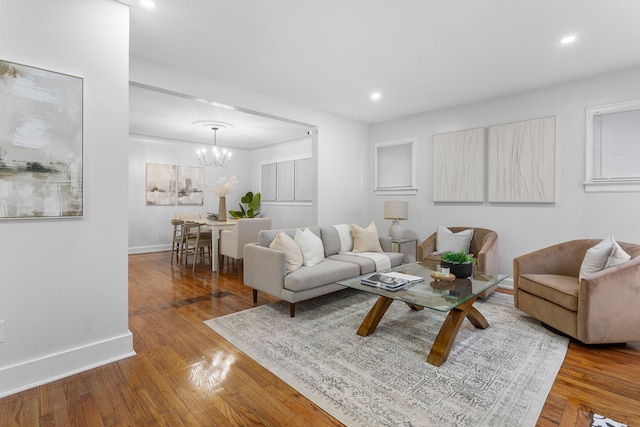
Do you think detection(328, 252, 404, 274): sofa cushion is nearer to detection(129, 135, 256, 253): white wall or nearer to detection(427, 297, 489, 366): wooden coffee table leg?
detection(427, 297, 489, 366): wooden coffee table leg

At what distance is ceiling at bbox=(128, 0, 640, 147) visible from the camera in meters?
2.37

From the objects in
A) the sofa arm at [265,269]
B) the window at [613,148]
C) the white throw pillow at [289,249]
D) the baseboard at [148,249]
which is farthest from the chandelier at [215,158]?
the window at [613,148]

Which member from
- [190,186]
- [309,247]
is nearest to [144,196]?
[190,186]

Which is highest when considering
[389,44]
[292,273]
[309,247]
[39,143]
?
[389,44]

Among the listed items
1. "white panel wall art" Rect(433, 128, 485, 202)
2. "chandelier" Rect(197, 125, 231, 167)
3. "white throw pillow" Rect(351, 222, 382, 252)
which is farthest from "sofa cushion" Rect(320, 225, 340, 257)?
"chandelier" Rect(197, 125, 231, 167)

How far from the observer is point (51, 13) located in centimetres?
197

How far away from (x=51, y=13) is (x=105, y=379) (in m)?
2.45

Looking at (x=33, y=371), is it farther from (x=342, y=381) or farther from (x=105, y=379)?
(x=342, y=381)

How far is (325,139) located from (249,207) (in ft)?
12.7

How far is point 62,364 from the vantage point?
2.06m

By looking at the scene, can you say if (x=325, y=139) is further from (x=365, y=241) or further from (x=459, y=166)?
(x=459, y=166)

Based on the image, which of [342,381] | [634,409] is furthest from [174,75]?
[634,409]

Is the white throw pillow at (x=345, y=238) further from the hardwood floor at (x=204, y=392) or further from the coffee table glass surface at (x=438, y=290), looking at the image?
the hardwood floor at (x=204, y=392)

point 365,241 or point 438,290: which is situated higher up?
point 365,241
